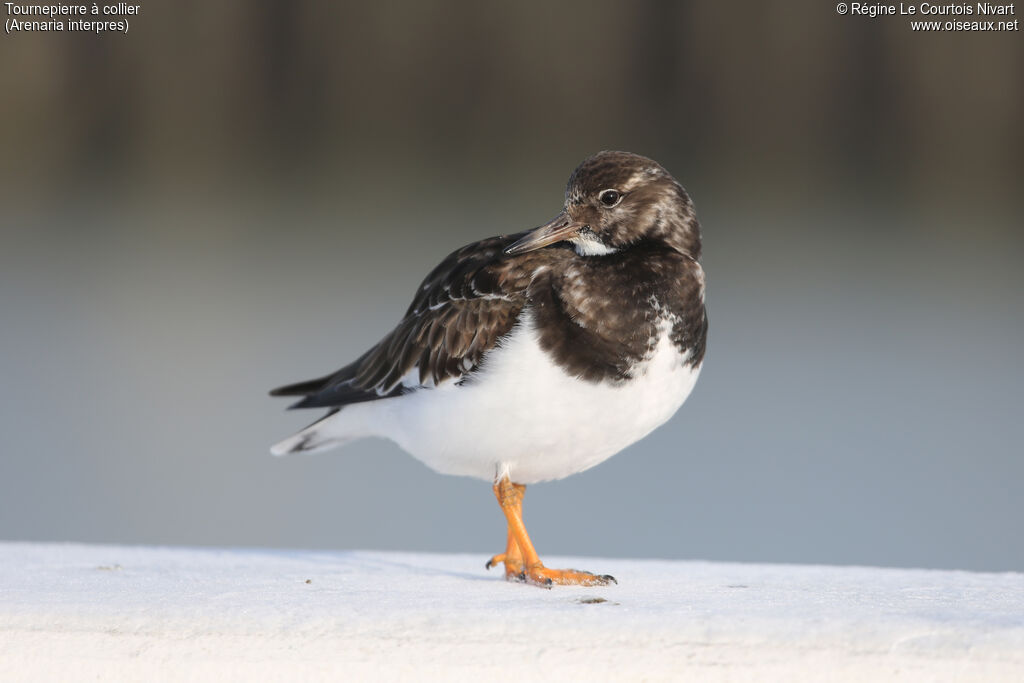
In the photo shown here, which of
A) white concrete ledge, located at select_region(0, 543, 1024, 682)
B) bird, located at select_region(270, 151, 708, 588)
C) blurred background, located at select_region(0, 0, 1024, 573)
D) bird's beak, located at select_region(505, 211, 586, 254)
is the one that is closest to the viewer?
white concrete ledge, located at select_region(0, 543, 1024, 682)

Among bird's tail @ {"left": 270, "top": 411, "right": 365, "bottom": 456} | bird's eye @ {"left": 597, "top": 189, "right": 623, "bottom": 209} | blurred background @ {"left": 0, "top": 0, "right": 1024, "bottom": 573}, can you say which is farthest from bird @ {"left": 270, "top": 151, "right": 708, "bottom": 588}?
blurred background @ {"left": 0, "top": 0, "right": 1024, "bottom": 573}

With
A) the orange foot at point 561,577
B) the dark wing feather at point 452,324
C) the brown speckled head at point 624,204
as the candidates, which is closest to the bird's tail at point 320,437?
the dark wing feather at point 452,324

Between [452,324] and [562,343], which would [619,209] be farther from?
[452,324]

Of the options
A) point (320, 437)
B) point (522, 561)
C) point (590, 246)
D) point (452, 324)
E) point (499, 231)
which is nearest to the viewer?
point (522, 561)

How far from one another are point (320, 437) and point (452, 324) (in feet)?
4.31

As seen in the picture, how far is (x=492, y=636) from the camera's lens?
3.32 m

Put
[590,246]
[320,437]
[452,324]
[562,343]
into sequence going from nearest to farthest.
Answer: [562,343] → [590,246] → [452,324] → [320,437]

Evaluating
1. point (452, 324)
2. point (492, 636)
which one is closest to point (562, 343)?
point (452, 324)

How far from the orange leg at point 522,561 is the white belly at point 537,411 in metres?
0.09

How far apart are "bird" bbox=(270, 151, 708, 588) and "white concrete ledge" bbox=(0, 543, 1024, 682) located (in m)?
0.93

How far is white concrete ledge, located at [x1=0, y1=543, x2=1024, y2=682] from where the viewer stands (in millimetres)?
3211

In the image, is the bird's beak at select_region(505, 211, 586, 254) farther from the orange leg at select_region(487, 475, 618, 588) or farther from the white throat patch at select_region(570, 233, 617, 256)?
the orange leg at select_region(487, 475, 618, 588)

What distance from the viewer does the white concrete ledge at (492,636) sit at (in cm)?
321

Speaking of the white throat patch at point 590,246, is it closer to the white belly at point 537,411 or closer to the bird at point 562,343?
the bird at point 562,343
